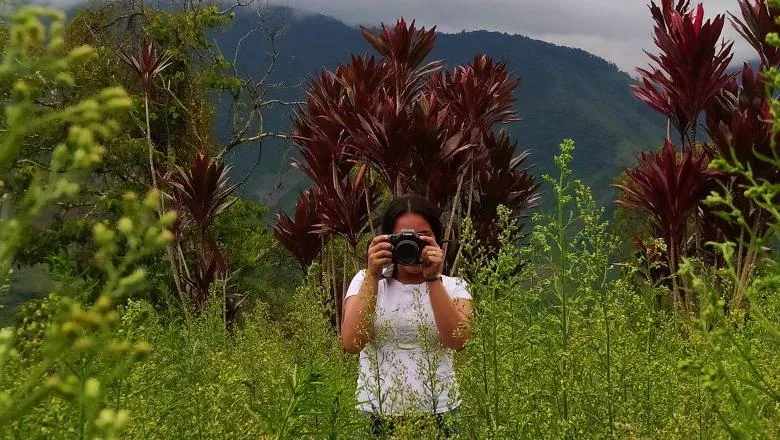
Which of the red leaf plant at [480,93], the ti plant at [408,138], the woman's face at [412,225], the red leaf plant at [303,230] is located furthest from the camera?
the red leaf plant at [303,230]

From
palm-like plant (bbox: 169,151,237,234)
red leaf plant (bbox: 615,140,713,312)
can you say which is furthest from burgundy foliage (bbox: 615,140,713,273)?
palm-like plant (bbox: 169,151,237,234)

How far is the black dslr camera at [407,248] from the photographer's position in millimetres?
3248

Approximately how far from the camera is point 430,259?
10.6 ft

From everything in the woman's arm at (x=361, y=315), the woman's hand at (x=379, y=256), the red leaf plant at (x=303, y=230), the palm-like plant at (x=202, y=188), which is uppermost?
the woman's hand at (x=379, y=256)

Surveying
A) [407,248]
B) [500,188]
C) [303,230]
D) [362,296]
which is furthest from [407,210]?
[303,230]

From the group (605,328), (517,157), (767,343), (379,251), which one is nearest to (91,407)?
(605,328)

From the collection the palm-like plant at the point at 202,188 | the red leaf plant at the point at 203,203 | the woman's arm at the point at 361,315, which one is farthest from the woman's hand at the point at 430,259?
the palm-like plant at the point at 202,188

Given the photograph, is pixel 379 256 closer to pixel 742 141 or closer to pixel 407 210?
pixel 407 210

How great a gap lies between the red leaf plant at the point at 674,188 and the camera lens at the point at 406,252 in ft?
7.32

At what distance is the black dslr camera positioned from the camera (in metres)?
3.25

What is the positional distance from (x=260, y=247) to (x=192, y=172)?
7.62m

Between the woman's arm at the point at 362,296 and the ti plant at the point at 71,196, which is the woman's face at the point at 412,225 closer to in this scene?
the woman's arm at the point at 362,296

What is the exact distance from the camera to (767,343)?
117 inches

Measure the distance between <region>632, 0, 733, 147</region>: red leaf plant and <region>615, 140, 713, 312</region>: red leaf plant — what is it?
32 centimetres
